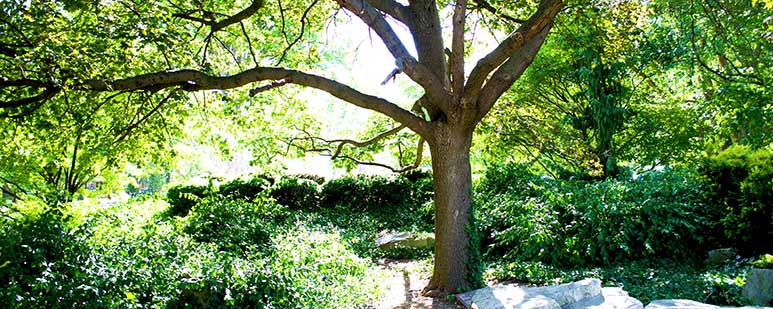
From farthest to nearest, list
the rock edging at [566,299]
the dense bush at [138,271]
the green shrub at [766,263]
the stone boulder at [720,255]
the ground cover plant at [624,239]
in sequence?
1. the stone boulder at [720,255]
2. the ground cover plant at [624,239]
3. the green shrub at [766,263]
4. the rock edging at [566,299]
5. the dense bush at [138,271]

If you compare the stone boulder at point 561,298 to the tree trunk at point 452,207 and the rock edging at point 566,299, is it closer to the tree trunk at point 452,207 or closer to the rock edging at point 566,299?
the rock edging at point 566,299

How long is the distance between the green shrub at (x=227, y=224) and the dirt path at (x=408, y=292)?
2.00 meters

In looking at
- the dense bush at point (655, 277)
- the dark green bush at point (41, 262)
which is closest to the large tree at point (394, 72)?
the dense bush at point (655, 277)

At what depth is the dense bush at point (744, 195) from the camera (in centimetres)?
620

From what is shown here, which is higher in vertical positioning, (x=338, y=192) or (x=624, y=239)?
(x=338, y=192)

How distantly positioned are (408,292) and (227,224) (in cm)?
308

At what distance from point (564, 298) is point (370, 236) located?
6.49 metres

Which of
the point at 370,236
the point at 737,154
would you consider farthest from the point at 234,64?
the point at 737,154

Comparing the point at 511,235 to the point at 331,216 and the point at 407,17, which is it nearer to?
the point at 407,17

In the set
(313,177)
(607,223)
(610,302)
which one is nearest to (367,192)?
(313,177)

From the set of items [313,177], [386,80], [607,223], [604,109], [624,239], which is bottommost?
[624,239]

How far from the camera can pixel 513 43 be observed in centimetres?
580

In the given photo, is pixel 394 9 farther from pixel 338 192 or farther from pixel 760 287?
pixel 338 192

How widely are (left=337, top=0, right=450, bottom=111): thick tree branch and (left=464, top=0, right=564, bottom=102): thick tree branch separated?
1.10 feet
